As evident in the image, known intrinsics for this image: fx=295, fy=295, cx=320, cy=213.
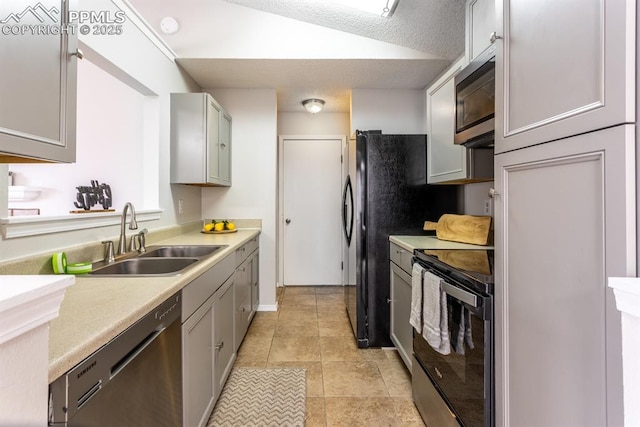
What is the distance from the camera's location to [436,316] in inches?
52.7

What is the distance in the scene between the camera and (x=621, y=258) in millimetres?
613

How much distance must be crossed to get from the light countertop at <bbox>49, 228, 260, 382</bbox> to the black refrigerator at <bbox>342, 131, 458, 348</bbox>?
1.40 m

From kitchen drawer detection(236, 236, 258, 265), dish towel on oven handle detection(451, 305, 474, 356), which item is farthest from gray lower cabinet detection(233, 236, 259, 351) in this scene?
dish towel on oven handle detection(451, 305, 474, 356)

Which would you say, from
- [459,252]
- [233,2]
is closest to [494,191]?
[459,252]

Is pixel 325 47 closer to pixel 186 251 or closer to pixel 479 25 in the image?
pixel 479 25

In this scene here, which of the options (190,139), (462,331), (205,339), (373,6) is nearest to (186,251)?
(205,339)

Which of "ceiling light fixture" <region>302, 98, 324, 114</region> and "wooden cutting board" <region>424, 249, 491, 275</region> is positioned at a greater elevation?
"ceiling light fixture" <region>302, 98, 324, 114</region>

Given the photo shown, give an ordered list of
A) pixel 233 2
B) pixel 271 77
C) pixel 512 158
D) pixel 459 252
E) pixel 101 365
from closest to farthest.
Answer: pixel 101 365 → pixel 512 158 → pixel 459 252 → pixel 233 2 → pixel 271 77

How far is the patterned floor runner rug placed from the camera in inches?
63.4

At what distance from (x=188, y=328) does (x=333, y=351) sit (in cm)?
143

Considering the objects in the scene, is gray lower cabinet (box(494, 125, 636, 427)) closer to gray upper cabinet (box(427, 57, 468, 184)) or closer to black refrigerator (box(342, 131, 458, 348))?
gray upper cabinet (box(427, 57, 468, 184))

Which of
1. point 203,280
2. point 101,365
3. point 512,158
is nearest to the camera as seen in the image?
point 101,365

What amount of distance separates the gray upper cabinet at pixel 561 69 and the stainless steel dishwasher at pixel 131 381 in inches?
50.4

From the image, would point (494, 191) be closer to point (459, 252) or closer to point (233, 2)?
point (459, 252)
